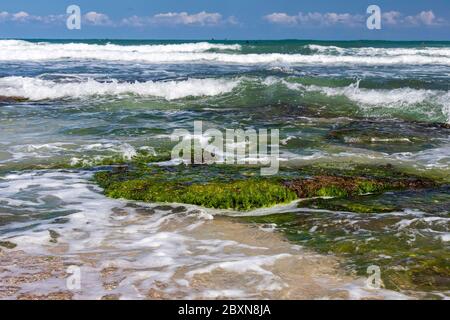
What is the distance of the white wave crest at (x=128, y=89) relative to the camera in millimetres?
18391

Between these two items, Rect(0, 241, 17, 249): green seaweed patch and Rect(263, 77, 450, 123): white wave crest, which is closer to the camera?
Rect(0, 241, 17, 249): green seaweed patch

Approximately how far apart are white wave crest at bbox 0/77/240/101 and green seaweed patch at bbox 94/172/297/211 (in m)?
11.3

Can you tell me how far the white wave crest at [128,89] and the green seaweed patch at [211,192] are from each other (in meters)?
11.3

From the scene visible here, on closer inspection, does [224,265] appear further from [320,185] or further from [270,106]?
[270,106]

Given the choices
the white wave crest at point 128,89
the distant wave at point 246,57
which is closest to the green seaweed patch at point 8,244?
the white wave crest at point 128,89

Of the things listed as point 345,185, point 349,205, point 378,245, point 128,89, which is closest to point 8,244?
point 378,245

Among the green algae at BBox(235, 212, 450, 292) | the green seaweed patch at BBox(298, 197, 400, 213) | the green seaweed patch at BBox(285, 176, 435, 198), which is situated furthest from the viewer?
the green seaweed patch at BBox(285, 176, 435, 198)

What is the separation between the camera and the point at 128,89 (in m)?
19.0

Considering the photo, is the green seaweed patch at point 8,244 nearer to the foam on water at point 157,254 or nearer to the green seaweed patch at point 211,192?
the foam on water at point 157,254

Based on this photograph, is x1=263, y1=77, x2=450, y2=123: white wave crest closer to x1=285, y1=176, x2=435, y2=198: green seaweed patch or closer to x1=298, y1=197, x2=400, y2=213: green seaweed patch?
x1=285, y1=176, x2=435, y2=198: green seaweed patch

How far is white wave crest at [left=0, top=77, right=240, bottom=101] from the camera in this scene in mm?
18391

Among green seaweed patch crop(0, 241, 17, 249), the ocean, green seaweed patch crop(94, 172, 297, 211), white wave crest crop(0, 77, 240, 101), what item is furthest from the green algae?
white wave crest crop(0, 77, 240, 101)

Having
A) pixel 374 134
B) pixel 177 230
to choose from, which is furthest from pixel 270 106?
pixel 177 230
